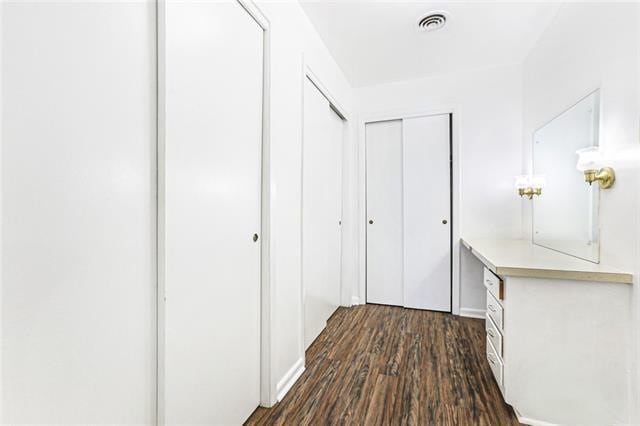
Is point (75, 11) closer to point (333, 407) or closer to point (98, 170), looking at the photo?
point (98, 170)

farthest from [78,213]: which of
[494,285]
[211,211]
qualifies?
[494,285]

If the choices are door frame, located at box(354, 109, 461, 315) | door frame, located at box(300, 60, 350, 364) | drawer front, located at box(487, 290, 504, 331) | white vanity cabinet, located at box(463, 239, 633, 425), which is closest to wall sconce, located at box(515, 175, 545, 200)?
door frame, located at box(354, 109, 461, 315)

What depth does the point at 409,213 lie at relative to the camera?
323cm

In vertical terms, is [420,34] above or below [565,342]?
above

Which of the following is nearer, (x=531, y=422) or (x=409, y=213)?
(x=531, y=422)

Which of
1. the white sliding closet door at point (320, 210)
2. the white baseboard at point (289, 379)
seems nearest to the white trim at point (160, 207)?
the white baseboard at point (289, 379)

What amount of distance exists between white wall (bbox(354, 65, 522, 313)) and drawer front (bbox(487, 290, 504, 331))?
47.0 inches

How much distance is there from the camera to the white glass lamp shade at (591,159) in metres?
1.61

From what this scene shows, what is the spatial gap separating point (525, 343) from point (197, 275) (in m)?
1.61

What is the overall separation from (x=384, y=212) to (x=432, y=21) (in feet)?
5.89

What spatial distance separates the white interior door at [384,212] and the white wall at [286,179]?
1.48m

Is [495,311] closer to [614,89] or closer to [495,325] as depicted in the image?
[495,325]

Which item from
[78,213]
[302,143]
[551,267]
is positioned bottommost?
[551,267]

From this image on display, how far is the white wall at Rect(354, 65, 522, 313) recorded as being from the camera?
9.61 feet
